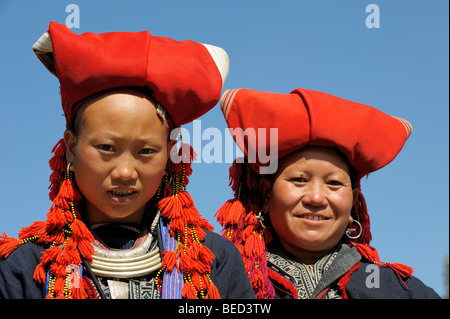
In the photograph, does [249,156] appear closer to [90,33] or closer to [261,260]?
[261,260]

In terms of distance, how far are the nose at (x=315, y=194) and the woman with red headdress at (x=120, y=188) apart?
66 cm

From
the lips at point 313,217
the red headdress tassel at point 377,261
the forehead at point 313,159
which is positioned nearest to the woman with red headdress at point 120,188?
the lips at point 313,217

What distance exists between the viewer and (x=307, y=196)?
4293 mm

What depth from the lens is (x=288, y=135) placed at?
4.29 metres

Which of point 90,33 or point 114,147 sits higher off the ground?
point 90,33

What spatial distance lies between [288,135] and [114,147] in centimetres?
121

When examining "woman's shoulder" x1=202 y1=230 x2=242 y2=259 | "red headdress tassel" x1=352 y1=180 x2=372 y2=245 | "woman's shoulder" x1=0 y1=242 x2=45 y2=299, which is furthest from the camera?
"red headdress tassel" x1=352 y1=180 x2=372 y2=245

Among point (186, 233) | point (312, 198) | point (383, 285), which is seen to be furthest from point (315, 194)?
point (186, 233)

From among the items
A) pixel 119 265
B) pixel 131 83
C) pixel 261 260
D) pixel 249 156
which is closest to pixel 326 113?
pixel 249 156

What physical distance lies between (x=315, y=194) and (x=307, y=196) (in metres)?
0.05

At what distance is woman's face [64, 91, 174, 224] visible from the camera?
3.60 meters

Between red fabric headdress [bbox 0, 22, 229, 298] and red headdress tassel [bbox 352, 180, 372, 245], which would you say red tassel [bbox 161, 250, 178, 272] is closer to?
red fabric headdress [bbox 0, 22, 229, 298]

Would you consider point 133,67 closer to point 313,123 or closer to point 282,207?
point 313,123

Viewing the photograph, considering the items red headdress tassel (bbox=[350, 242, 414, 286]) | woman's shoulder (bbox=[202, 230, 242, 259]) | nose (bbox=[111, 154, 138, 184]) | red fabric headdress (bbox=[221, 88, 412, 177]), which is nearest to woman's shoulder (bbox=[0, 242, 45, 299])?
nose (bbox=[111, 154, 138, 184])
